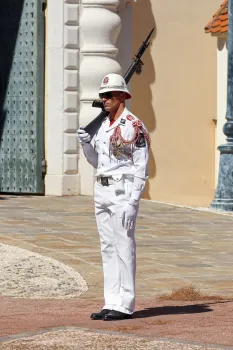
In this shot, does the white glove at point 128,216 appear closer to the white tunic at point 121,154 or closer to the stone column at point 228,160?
the white tunic at point 121,154

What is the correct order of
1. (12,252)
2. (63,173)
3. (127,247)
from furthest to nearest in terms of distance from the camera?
(63,173)
(12,252)
(127,247)

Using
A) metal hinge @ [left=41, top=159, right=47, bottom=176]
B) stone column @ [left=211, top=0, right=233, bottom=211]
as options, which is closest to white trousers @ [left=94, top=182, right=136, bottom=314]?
stone column @ [left=211, top=0, right=233, bottom=211]

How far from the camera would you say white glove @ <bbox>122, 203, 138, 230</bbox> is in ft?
31.4

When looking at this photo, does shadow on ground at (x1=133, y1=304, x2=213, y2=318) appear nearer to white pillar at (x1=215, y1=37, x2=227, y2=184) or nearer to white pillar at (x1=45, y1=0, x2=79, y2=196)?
white pillar at (x1=45, y1=0, x2=79, y2=196)

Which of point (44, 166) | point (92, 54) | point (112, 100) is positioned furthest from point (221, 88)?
point (112, 100)

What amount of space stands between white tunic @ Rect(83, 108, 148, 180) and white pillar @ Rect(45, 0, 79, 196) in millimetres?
9306

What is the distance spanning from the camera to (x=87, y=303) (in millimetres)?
10641

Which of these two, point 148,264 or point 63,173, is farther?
point 63,173

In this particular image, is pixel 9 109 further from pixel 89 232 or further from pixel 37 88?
pixel 89 232

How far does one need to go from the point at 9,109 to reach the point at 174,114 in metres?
3.33

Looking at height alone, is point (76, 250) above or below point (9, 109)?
below

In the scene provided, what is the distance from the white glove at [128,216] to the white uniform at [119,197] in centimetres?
4

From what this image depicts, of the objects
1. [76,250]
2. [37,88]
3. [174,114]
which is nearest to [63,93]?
[37,88]

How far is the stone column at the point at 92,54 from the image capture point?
19.2 m
